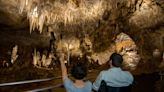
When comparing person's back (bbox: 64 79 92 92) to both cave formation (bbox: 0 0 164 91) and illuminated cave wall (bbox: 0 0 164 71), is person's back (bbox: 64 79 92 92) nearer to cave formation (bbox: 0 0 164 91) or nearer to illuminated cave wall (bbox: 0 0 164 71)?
illuminated cave wall (bbox: 0 0 164 71)

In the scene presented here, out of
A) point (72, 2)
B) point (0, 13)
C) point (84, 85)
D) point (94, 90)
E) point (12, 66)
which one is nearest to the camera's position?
point (84, 85)

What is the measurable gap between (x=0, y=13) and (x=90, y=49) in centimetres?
426

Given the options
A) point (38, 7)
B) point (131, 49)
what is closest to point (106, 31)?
point (131, 49)

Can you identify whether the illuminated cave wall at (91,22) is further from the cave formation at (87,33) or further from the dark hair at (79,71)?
the dark hair at (79,71)

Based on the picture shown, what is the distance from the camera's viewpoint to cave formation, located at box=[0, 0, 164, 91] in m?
10.2

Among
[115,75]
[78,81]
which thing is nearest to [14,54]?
[115,75]

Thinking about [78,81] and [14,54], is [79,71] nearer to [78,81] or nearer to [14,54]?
[78,81]

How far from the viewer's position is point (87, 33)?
1167 cm

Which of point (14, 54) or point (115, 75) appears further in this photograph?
point (14, 54)

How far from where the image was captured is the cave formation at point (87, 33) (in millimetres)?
10164

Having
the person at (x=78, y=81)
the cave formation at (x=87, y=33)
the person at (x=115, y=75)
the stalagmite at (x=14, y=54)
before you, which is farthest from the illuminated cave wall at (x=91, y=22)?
the person at (x=78, y=81)

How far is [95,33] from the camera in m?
11.8

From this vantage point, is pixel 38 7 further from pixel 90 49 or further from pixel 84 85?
pixel 84 85

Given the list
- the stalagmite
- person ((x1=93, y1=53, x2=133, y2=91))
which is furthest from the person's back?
the stalagmite
